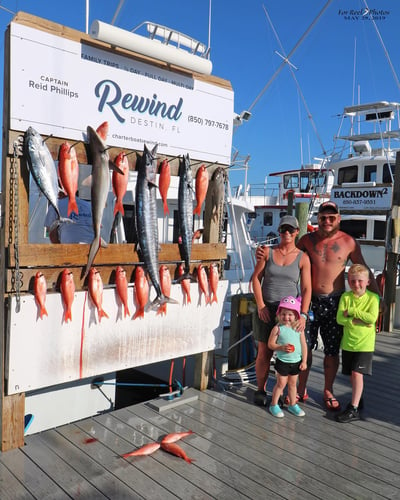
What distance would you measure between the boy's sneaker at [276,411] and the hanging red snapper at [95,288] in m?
1.74

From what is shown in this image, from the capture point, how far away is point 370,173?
18.0m

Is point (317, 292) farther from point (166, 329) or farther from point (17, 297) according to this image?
point (17, 297)

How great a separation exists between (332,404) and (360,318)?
89cm

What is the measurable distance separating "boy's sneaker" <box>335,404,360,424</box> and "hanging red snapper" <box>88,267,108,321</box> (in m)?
2.23

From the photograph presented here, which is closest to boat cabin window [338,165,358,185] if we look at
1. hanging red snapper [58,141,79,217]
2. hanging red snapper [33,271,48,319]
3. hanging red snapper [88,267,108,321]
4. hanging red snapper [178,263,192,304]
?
hanging red snapper [178,263,192,304]

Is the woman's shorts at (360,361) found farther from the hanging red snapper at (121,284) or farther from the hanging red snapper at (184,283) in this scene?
the hanging red snapper at (121,284)

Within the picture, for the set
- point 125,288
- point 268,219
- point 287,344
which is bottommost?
point 287,344

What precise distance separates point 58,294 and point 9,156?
1.00m

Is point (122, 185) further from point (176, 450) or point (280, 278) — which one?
point (176, 450)

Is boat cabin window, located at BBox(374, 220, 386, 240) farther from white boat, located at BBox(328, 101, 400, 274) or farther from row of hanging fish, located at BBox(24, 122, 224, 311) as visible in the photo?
row of hanging fish, located at BBox(24, 122, 224, 311)

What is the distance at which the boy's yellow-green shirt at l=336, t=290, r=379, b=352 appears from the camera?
382cm

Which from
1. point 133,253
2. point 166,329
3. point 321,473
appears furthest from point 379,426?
point 133,253

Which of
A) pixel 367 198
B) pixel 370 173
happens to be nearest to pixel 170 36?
pixel 367 198

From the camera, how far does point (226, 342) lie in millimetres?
6480
